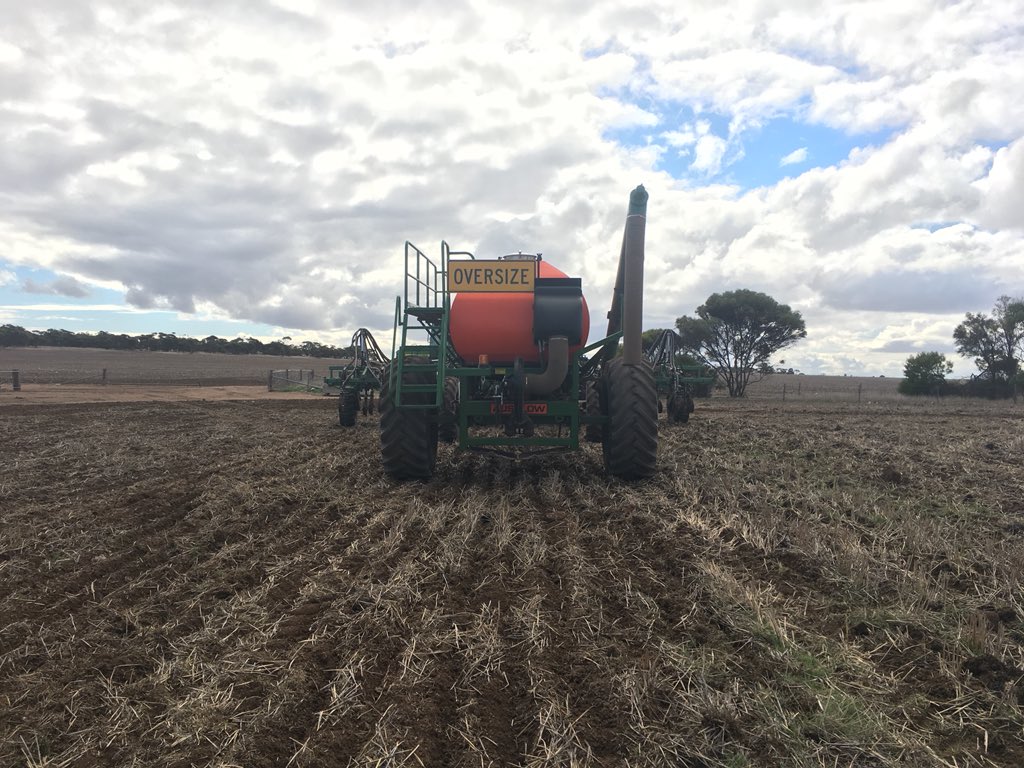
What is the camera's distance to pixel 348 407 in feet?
51.3

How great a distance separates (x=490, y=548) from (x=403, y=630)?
63.7 inches

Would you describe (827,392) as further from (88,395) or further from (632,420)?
(88,395)

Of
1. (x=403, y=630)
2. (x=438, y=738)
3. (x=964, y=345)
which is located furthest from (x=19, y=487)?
(x=964, y=345)

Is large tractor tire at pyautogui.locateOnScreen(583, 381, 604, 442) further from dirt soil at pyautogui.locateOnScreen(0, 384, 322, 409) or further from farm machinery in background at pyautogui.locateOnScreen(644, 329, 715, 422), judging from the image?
dirt soil at pyautogui.locateOnScreen(0, 384, 322, 409)

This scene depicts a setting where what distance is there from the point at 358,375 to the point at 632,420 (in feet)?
33.4

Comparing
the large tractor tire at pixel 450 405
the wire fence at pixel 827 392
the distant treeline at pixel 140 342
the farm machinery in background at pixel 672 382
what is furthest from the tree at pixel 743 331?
the distant treeline at pixel 140 342

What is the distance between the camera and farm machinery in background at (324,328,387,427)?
612 inches

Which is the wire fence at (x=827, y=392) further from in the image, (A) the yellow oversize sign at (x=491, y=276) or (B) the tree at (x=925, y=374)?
→ (A) the yellow oversize sign at (x=491, y=276)

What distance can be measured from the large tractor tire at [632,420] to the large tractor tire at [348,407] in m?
9.36

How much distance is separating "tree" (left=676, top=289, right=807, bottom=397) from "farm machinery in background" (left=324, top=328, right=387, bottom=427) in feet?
90.6

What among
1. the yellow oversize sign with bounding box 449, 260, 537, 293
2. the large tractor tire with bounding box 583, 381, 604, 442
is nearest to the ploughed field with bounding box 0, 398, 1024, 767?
the large tractor tire with bounding box 583, 381, 604, 442

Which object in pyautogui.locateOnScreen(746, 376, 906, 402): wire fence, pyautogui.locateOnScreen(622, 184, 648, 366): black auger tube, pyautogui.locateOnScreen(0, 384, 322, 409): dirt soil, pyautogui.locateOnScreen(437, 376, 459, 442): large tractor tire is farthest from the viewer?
pyautogui.locateOnScreen(746, 376, 906, 402): wire fence

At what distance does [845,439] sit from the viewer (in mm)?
13125

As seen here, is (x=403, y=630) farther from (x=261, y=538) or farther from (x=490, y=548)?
(x=261, y=538)
